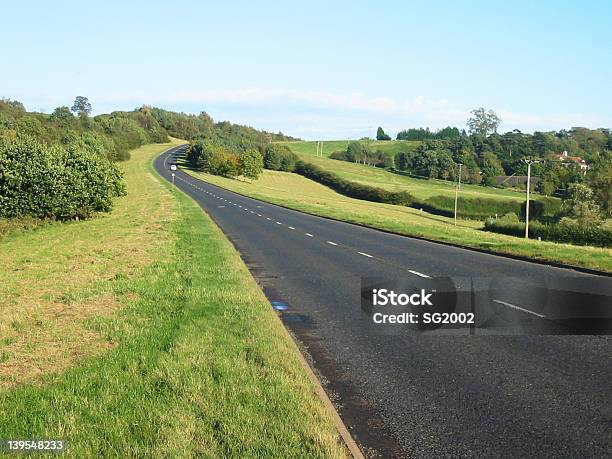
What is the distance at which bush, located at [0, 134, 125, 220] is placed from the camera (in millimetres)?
38697

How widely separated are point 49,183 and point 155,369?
36.3 metres

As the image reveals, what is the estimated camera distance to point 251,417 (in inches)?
224

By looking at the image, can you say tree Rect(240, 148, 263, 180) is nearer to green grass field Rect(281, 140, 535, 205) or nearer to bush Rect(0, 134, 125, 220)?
green grass field Rect(281, 140, 535, 205)

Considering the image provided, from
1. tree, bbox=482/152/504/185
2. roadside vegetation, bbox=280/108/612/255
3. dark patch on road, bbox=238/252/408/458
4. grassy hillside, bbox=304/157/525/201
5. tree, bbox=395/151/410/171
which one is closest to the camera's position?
dark patch on road, bbox=238/252/408/458

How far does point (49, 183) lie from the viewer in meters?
39.5

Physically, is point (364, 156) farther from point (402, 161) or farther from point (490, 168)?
point (490, 168)

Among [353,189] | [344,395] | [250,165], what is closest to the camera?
[344,395]

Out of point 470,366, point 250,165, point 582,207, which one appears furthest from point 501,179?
point 470,366

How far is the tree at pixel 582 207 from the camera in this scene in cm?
7144

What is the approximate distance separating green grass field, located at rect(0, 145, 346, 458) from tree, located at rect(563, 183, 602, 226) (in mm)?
66539

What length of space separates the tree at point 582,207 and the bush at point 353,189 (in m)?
25.1

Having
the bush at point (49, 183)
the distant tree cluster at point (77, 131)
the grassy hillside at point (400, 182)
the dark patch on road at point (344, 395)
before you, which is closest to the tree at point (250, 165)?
the grassy hillside at point (400, 182)

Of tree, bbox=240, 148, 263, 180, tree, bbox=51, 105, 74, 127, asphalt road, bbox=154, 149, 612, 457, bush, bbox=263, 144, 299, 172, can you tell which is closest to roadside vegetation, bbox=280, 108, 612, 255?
bush, bbox=263, 144, 299, 172

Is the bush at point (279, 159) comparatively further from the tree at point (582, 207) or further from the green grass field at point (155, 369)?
the green grass field at point (155, 369)
